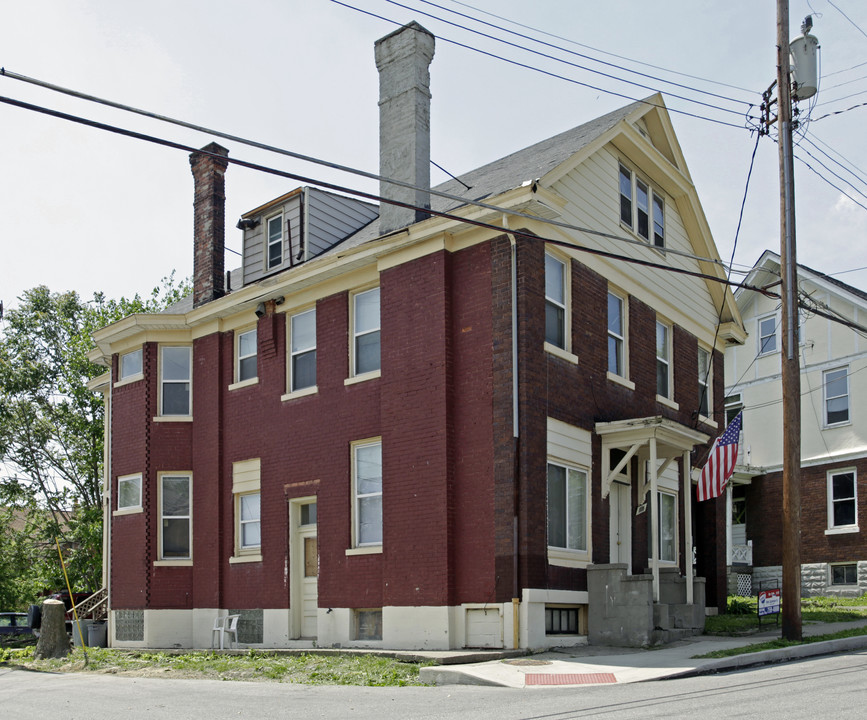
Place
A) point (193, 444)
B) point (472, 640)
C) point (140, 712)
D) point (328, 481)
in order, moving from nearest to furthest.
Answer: point (140, 712) → point (472, 640) → point (328, 481) → point (193, 444)

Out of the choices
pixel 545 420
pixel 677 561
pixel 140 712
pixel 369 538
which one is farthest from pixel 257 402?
pixel 140 712

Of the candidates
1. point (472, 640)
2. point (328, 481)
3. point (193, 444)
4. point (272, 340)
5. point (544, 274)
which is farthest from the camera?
point (193, 444)

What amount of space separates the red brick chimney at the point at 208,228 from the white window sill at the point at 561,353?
9.30 m

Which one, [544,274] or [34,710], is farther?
[544,274]

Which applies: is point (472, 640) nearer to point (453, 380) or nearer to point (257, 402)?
point (453, 380)

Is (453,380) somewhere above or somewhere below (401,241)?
below

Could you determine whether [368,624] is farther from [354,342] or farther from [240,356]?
[240,356]

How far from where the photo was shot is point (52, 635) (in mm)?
18188

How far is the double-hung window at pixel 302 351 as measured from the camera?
2036cm

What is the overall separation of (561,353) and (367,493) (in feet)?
14.2

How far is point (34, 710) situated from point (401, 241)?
964 centimetres

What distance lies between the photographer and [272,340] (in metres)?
21.1

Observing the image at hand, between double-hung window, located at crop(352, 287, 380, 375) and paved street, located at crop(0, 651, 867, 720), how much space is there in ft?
22.9

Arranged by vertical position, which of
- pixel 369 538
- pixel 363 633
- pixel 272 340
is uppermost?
pixel 272 340
